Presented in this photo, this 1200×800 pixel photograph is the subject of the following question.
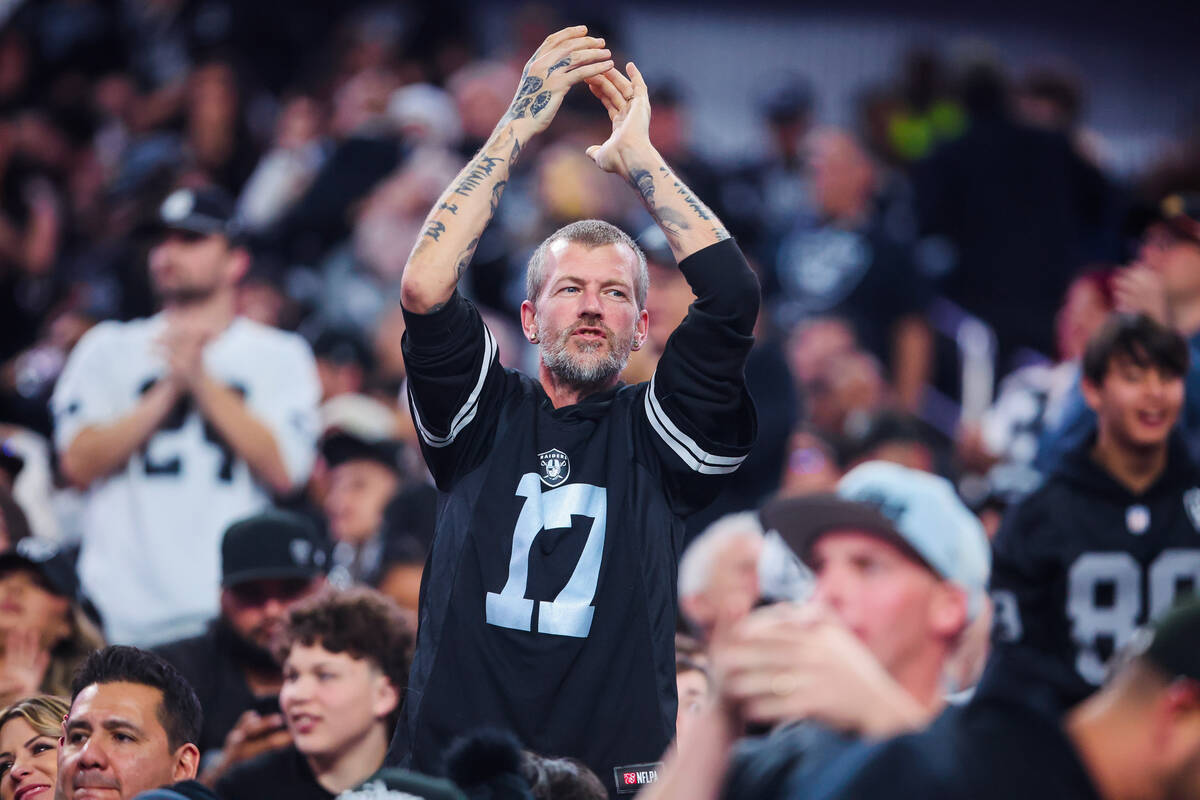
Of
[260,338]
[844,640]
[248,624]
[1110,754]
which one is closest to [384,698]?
[248,624]

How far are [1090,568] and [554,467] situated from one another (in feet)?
7.82

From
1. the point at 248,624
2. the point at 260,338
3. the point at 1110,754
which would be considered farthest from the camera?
the point at 260,338

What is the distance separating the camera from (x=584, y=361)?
4.19 metres

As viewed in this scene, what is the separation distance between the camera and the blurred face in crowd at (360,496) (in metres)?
7.82

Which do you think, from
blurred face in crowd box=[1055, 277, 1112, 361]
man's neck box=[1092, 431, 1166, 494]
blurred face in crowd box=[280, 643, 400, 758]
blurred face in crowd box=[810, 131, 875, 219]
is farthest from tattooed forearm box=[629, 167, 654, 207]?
blurred face in crowd box=[810, 131, 875, 219]

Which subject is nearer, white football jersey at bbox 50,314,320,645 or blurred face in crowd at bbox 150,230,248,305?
white football jersey at bbox 50,314,320,645

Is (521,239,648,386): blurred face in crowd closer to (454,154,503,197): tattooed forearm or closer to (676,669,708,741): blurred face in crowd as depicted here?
(454,154,503,197): tattooed forearm

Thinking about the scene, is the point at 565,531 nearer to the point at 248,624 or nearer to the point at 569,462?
the point at 569,462

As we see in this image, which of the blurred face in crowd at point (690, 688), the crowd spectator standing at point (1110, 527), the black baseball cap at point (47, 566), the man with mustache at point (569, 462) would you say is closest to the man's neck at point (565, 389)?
the man with mustache at point (569, 462)

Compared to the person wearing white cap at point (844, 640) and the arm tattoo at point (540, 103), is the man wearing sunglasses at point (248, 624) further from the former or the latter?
the person wearing white cap at point (844, 640)

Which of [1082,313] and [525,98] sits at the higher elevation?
[525,98]

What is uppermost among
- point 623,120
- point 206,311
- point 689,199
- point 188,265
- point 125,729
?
point 623,120

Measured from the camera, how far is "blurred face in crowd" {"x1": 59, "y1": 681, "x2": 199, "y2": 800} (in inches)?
161

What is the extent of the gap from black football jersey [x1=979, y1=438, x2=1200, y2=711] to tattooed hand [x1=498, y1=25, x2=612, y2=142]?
95.7 inches
